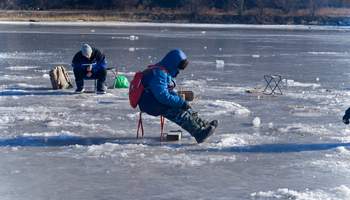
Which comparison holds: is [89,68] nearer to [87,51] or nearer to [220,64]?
[87,51]

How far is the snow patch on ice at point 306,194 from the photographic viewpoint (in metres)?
5.55

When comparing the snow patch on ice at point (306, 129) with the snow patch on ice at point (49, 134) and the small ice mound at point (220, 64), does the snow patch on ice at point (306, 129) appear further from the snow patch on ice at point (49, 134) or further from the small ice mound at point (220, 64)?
the small ice mound at point (220, 64)

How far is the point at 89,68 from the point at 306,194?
23.3 feet

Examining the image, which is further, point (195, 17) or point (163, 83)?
point (195, 17)

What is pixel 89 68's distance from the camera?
40.0 feet

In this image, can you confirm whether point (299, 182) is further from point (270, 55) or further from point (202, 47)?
point (202, 47)

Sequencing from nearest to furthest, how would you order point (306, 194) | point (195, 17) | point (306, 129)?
point (306, 194) < point (306, 129) < point (195, 17)

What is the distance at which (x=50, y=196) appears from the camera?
551 cm

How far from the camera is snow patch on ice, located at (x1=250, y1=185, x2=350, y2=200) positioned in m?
5.55

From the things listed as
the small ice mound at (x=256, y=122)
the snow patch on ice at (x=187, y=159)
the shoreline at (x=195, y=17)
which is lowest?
the shoreline at (x=195, y=17)

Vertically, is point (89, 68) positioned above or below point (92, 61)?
below

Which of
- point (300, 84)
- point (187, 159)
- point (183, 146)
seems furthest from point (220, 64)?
point (187, 159)

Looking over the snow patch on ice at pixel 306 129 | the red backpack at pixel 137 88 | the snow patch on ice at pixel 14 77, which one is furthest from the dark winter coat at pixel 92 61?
the red backpack at pixel 137 88

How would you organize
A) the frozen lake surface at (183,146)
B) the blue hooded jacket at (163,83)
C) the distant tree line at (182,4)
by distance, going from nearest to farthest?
the frozen lake surface at (183,146) → the blue hooded jacket at (163,83) → the distant tree line at (182,4)
